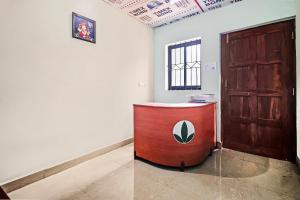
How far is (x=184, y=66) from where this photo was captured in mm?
3748

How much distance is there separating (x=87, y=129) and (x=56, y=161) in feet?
2.07

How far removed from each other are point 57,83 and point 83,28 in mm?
990

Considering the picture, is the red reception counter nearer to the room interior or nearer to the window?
the room interior

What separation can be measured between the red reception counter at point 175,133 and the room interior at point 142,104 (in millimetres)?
15

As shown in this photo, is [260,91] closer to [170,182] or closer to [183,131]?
[183,131]

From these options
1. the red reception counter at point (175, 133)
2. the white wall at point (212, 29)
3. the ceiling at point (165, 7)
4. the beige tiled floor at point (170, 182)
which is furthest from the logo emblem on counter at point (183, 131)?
the ceiling at point (165, 7)

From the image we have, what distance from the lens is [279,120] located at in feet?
8.57

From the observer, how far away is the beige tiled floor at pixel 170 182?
1.76 metres

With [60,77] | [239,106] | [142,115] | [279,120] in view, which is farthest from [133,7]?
[279,120]

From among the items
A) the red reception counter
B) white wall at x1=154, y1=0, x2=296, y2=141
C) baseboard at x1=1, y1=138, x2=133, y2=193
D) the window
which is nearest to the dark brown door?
white wall at x1=154, y1=0, x2=296, y2=141

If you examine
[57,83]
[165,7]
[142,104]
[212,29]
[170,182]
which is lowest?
[170,182]

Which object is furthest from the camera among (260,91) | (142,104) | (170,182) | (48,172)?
(260,91)

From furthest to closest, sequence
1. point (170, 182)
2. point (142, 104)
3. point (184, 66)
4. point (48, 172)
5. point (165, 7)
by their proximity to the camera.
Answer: point (184, 66) → point (165, 7) → point (142, 104) → point (48, 172) → point (170, 182)

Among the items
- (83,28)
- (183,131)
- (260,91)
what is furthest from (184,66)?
(83,28)
